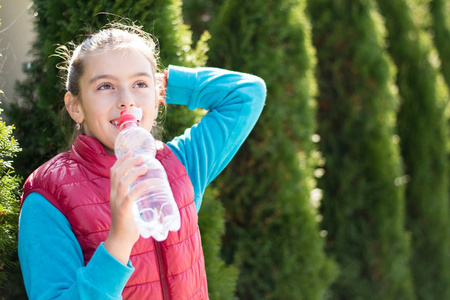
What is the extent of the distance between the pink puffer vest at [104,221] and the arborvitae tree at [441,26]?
20.6 feet

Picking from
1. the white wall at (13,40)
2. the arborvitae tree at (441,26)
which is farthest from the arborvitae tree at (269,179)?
the arborvitae tree at (441,26)

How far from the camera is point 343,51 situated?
5.19 m

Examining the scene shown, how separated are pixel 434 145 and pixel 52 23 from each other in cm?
480

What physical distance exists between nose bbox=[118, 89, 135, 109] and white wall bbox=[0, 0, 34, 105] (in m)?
0.98

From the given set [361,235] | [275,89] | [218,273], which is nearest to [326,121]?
[361,235]

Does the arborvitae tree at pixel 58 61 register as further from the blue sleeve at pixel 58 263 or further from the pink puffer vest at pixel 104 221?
the blue sleeve at pixel 58 263

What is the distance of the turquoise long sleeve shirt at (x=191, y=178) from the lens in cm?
141

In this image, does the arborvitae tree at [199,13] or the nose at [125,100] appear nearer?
the nose at [125,100]

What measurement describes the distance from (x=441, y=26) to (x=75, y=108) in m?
6.40

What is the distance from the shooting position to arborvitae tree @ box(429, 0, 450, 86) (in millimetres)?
7133

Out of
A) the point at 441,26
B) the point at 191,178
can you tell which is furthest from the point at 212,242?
the point at 441,26

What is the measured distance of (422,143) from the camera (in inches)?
239

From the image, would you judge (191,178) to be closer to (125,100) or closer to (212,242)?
(125,100)

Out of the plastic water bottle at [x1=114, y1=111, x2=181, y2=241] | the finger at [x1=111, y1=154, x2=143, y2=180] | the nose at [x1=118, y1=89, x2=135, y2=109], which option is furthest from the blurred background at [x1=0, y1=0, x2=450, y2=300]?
the finger at [x1=111, y1=154, x2=143, y2=180]
